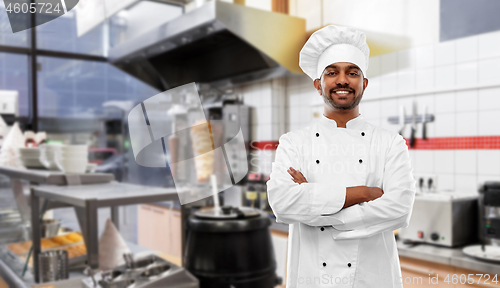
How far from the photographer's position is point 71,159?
57.3 inches

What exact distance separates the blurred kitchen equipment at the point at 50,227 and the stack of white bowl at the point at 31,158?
0.76 ft

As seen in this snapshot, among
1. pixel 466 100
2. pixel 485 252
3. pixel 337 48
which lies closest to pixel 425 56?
pixel 466 100

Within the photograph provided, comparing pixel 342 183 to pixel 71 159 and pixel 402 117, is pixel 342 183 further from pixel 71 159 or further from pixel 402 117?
pixel 402 117

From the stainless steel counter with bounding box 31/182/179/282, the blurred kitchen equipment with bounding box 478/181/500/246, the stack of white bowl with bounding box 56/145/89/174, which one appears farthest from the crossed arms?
the blurred kitchen equipment with bounding box 478/181/500/246

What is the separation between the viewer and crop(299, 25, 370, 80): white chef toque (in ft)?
1.93

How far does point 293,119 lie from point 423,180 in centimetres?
112

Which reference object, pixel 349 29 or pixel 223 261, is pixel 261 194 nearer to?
pixel 223 261

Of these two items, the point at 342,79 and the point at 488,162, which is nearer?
the point at 342,79

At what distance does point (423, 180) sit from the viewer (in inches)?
80.6

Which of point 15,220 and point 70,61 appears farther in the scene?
point 70,61

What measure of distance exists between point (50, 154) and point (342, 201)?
1328 millimetres

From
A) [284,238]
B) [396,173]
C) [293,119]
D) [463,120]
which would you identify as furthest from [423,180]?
[396,173]

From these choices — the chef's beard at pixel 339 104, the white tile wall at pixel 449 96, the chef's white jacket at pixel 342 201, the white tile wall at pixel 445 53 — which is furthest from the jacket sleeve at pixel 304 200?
the white tile wall at pixel 445 53

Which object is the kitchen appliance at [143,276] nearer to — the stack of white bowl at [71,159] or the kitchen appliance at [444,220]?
the stack of white bowl at [71,159]
